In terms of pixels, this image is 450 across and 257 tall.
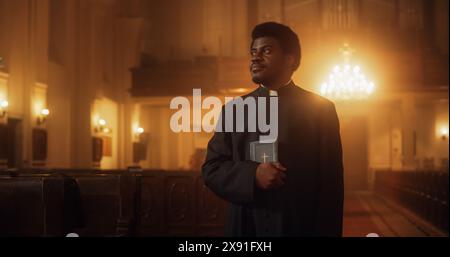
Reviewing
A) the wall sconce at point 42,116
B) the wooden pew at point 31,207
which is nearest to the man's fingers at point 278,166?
the wooden pew at point 31,207

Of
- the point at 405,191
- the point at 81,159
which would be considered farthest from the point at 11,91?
the point at 405,191

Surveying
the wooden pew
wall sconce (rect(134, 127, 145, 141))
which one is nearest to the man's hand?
the wooden pew

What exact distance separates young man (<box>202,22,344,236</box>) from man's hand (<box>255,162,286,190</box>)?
52mm

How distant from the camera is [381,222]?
962 cm

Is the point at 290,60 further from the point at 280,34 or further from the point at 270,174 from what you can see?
the point at 270,174

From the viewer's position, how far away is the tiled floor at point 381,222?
8.16 meters

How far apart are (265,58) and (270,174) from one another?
442 mm

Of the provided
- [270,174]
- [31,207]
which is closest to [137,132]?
[31,207]

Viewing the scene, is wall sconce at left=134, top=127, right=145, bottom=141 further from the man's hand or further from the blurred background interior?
the man's hand

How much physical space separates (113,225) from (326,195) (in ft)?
10.2

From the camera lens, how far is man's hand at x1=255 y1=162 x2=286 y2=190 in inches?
82.1

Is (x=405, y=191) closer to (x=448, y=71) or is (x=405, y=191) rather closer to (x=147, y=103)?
(x=448, y=71)

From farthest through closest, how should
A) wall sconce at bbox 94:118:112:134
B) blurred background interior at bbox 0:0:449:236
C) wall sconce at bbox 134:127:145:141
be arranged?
1. wall sconce at bbox 134:127:145:141
2. wall sconce at bbox 94:118:112:134
3. blurred background interior at bbox 0:0:449:236

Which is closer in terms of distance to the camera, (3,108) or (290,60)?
(290,60)
